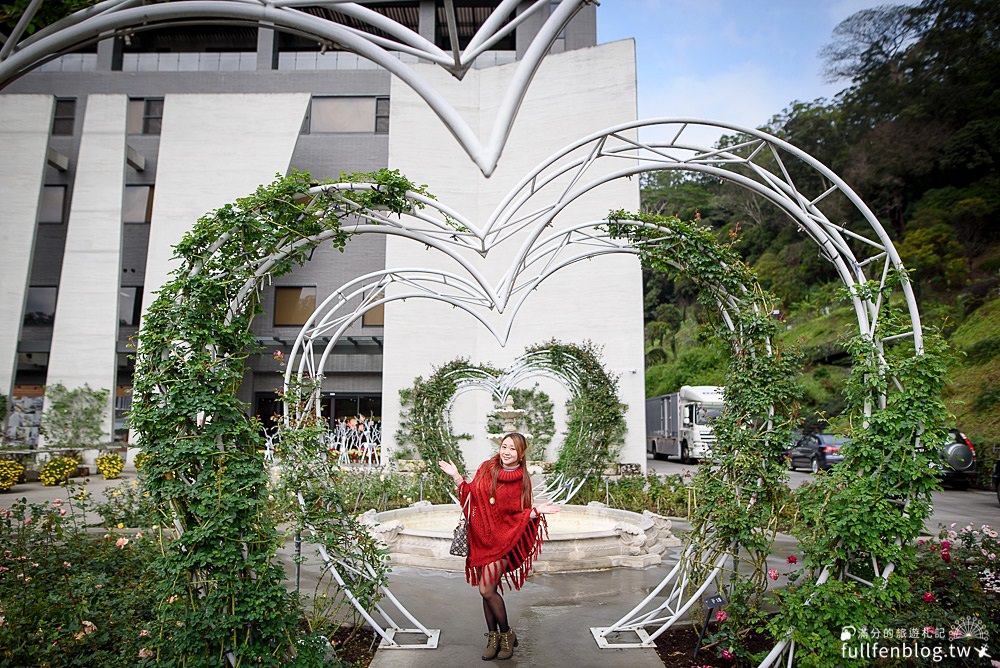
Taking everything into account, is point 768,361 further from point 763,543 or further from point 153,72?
point 153,72

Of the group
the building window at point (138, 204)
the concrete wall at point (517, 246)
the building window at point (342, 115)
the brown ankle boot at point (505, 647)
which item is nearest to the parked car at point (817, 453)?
the concrete wall at point (517, 246)

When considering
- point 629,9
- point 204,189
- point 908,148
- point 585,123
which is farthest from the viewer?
point 908,148

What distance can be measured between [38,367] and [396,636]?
2195 cm

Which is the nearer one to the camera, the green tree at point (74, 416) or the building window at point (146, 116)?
the green tree at point (74, 416)

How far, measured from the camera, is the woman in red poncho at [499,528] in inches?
185

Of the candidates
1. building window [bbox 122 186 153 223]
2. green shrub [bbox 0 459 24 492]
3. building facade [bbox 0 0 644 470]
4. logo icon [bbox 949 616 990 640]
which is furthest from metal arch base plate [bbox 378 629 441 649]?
building window [bbox 122 186 153 223]

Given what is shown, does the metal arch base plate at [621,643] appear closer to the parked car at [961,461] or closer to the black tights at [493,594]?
the black tights at [493,594]

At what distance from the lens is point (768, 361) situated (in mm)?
5039

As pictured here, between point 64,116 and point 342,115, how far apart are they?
30.9 ft

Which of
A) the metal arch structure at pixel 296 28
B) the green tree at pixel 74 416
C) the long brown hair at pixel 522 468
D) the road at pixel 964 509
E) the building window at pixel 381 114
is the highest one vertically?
the building window at pixel 381 114

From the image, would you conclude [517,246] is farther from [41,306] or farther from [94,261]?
[41,306]

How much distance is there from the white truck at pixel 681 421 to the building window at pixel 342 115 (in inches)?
541

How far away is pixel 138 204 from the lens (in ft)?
74.5

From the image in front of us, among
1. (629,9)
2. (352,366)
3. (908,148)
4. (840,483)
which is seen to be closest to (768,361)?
(840,483)
